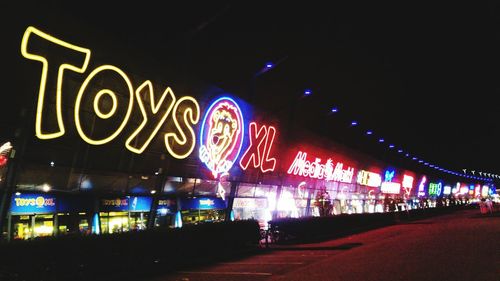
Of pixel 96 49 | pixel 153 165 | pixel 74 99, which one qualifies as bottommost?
pixel 153 165

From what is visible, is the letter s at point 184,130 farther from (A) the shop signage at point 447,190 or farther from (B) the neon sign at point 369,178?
(A) the shop signage at point 447,190

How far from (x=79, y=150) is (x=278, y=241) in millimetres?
12199

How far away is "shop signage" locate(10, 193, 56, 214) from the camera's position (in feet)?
59.0

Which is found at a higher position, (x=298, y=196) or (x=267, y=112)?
(x=267, y=112)

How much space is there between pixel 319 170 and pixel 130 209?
80.2ft

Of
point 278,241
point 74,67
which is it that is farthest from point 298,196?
point 74,67

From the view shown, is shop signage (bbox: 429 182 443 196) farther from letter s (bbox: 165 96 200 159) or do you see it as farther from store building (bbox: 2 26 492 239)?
letter s (bbox: 165 96 200 159)

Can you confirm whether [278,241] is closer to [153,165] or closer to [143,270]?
[153,165]

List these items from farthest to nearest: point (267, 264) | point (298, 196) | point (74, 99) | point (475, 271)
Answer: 1. point (298, 196)
2. point (74, 99)
3. point (267, 264)
4. point (475, 271)

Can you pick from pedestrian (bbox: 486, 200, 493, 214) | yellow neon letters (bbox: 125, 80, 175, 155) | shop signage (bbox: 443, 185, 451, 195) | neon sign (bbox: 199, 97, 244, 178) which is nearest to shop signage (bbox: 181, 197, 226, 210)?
neon sign (bbox: 199, 97, 244, 178)

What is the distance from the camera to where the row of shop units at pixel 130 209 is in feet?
60.6

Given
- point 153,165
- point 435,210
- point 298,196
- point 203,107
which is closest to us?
point 153,165

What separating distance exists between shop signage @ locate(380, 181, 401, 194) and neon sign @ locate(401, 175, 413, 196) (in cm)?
622

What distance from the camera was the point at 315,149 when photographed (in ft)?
141
